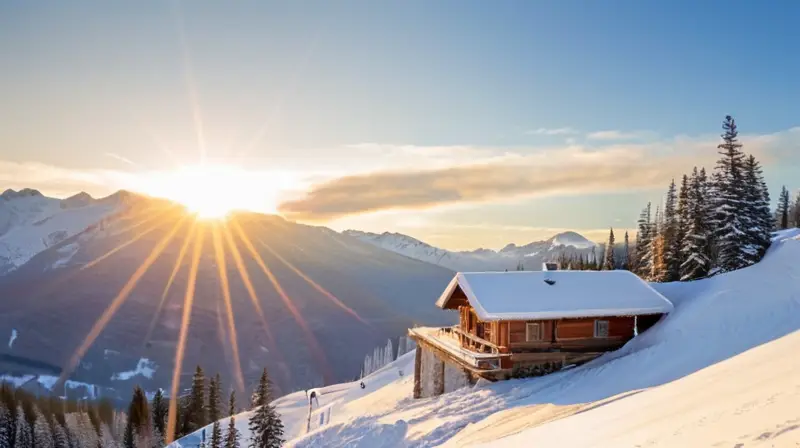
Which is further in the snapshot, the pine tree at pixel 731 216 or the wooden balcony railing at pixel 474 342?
the pine tree at pixel 731 216

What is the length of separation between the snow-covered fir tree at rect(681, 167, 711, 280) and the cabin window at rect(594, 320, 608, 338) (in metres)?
17.8

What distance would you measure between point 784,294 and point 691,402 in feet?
52.0

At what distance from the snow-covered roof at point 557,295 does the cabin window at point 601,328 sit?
3.11 feet

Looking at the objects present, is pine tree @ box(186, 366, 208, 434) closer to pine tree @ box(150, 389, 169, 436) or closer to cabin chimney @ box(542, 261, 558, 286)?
pine tree @ box(150, 389, 169, 436)

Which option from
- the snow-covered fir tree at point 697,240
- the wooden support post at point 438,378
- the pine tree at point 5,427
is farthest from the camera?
the pine tree at point 5,427

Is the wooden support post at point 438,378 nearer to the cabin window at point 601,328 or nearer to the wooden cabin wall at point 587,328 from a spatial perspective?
the wooden cabin wall at point 587,328

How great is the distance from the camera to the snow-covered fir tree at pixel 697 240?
141 feet

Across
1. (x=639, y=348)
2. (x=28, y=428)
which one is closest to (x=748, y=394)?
(x=639, y=348)

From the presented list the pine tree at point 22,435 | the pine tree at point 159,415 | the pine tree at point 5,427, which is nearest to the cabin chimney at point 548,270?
the pine tree at point 159,415

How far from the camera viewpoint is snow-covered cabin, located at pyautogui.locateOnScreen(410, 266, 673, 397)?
92.6 ft


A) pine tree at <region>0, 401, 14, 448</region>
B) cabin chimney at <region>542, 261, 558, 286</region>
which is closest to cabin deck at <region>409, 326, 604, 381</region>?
cabin chimney at <region>542, 261, 558, 286</region>

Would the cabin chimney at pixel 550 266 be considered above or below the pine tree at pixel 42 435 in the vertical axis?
above

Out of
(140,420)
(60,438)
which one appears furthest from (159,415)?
(60,438)

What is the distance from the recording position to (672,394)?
51.0 feet
